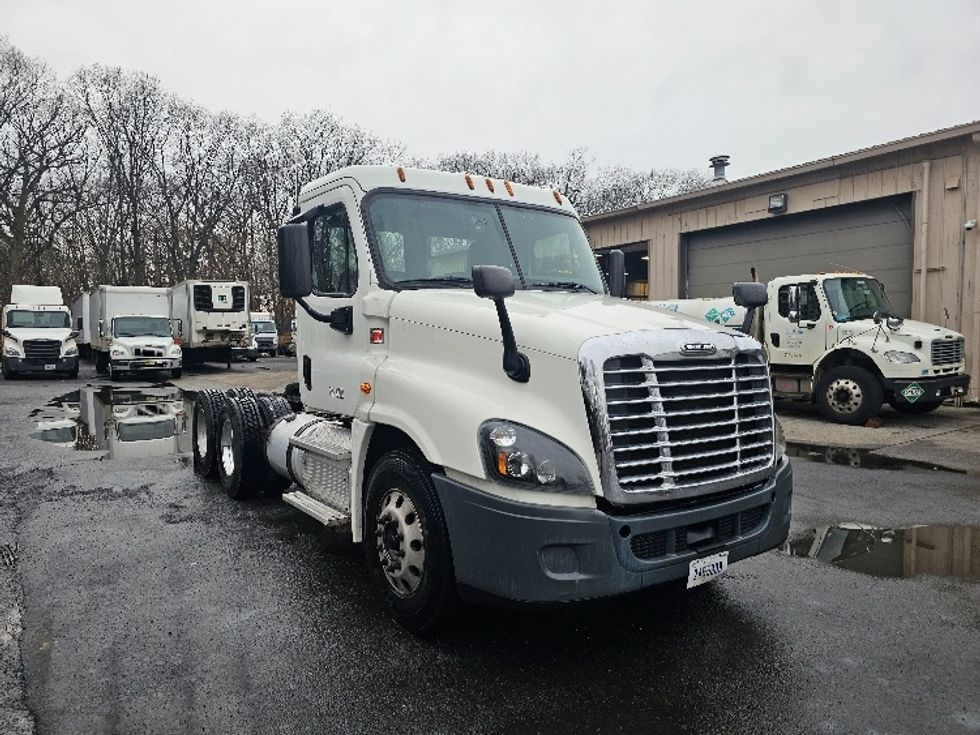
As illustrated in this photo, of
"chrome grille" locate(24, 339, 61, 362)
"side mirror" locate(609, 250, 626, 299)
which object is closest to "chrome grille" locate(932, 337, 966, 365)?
"side mirror" locate(609, 250, 626, 299)

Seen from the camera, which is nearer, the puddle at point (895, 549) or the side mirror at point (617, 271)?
the puddle at point (895, 549)

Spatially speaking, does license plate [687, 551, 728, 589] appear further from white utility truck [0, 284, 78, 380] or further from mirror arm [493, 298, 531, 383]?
white utility truck [0, 284, 78, 380]

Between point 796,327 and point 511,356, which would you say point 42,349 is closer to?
point 796,327

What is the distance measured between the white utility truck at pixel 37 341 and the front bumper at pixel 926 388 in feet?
76.9

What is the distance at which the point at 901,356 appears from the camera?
11.2m

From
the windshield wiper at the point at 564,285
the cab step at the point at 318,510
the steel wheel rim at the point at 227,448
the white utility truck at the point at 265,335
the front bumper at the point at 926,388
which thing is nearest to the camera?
the cab step at the point at 318,510

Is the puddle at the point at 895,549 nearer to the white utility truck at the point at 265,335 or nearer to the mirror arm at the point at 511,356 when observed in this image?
the mirror arm at the point at 511,356

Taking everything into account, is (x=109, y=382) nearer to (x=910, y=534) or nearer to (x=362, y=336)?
(x=362, y=336)

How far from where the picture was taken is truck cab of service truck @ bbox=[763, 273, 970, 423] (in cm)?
1124

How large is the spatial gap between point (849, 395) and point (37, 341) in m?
23.2

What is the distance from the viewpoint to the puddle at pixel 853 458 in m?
8.52

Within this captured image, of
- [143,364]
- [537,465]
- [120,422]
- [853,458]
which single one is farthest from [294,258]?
[143,364]

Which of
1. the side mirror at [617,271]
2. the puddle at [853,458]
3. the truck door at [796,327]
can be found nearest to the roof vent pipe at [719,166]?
the truck door at [796,327]

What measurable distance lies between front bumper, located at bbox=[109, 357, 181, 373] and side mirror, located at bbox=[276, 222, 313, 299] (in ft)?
64.9
